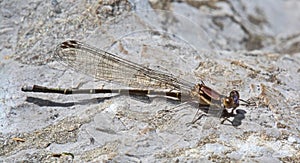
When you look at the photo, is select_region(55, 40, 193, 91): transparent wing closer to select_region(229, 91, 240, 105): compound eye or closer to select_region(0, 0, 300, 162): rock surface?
select_region(0, 0, 300, 162): rock surface

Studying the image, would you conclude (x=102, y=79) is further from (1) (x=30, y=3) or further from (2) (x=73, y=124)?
(1) (x=30, y=3)

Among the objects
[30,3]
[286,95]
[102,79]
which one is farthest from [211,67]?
[30,3]

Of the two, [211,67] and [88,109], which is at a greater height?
[211,67]

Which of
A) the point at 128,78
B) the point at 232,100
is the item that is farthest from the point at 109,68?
the point at 232,100

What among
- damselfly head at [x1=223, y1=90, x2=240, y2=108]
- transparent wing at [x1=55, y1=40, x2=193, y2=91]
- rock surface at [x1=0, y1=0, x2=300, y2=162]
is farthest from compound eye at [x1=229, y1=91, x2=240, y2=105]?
transparent wing at [x1=55, y1=40, x2=193, y2=91]

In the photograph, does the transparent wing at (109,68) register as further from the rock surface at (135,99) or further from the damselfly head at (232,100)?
the damselfly head at (232,100)

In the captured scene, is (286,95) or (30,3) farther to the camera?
(30,3)
